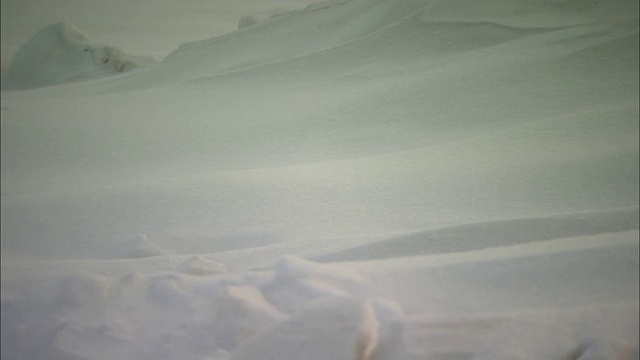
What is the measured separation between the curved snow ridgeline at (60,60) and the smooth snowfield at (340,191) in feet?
0.05

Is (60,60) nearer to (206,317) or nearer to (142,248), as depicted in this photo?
(142,248)

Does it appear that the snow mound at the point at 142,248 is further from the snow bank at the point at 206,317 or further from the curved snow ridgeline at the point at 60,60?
the curved snow ridgeline at the point at 60,60

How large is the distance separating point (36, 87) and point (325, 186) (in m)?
1.09

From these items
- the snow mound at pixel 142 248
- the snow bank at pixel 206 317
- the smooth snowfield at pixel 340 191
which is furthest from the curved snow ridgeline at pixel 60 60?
the snow bank at pixel 206 317

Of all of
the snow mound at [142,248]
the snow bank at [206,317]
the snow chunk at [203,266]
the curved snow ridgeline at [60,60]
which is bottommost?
the snow bank at [206,317]

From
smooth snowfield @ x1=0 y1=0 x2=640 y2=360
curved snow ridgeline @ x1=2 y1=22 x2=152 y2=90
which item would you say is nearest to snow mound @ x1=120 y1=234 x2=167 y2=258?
smooth snowfield @ x1=0 y1=0 x2=640 y2=360

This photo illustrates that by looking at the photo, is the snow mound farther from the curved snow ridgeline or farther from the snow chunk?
the curved snow ridgeline

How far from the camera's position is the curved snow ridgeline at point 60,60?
2752 millimetres

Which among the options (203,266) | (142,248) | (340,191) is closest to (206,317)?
(203,266)

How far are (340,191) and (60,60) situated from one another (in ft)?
3.51

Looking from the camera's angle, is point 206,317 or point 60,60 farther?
point 60,60

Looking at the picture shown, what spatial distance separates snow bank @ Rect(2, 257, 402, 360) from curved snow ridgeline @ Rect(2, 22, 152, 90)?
2.31ft

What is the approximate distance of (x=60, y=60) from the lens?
9.09ft

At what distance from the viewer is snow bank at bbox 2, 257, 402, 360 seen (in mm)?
2506
